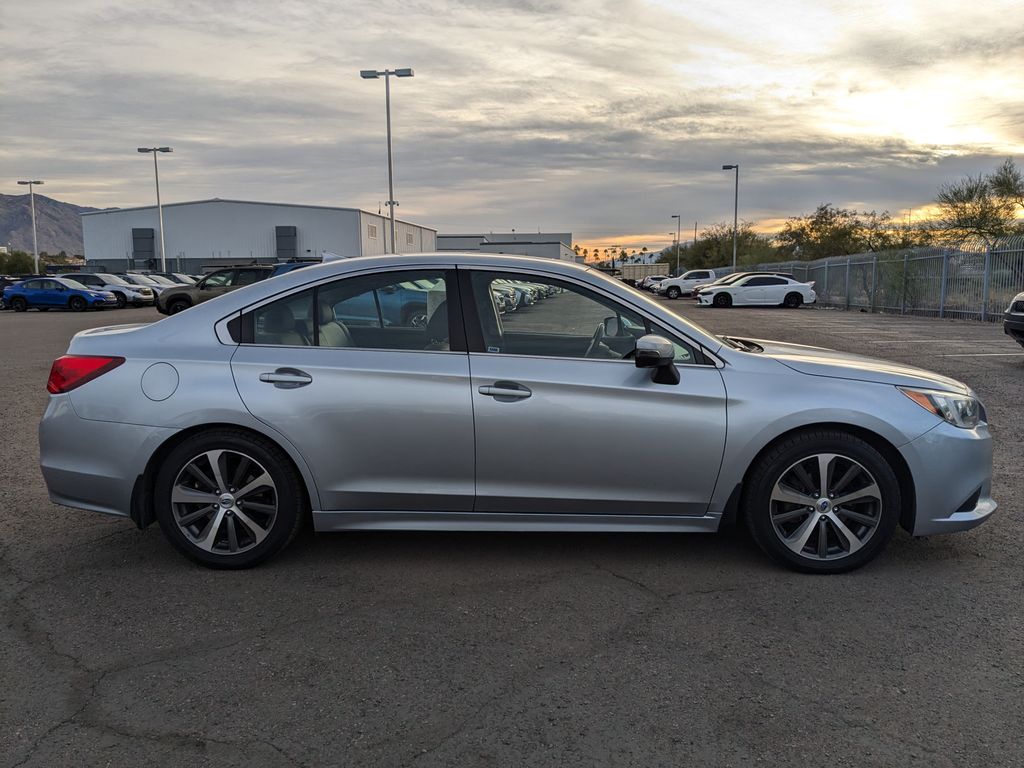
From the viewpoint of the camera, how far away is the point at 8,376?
39.2 ft

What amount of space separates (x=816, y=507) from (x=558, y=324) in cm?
155

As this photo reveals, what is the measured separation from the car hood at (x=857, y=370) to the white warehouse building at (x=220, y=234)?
7292 centimetres

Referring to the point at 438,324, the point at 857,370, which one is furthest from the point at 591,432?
the point at 857,370

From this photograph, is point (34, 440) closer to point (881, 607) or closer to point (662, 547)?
point (662, 547)

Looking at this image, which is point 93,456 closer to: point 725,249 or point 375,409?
point 375,409

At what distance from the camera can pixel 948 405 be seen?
4.14 metres

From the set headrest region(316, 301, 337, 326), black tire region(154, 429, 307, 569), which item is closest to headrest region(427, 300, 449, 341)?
headrest region(316, 301, 337, 326)

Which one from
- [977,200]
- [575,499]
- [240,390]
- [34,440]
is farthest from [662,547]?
[977,200]

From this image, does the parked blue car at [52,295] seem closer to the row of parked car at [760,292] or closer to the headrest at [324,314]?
the row of parked car at [760,292]

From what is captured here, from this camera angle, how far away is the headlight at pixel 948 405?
4105 mm

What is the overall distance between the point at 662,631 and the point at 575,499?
2.63 ft

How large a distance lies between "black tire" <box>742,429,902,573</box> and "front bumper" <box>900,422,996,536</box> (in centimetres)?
12

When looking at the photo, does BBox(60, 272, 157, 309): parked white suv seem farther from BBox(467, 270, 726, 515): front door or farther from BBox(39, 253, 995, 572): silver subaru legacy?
BBox(467, 270, 726, 515): front door

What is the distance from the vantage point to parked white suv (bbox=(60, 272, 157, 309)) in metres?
35.2
